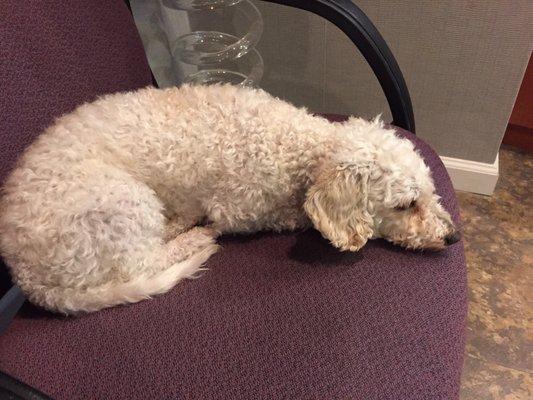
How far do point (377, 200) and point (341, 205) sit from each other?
0.10m

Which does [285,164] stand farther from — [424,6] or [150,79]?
[424,6]

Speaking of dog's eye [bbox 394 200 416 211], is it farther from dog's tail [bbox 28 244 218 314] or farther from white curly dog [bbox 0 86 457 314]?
dog's tail [bbox 28 244 218 314]

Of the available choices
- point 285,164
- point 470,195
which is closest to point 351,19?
point 285,164

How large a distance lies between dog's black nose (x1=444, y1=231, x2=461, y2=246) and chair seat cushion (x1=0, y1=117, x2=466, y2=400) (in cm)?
2

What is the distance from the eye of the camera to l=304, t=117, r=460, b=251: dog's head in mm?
1053

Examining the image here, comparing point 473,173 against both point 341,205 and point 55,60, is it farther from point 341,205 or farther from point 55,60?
point 55,60

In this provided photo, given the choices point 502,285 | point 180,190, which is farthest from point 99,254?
point 502,285

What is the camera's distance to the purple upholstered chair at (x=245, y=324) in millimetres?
906

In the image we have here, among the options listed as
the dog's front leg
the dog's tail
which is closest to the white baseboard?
the dog's front leg

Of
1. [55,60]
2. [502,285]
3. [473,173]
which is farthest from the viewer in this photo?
[473,173]

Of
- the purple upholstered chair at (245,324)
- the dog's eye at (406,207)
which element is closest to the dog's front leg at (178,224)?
the purple upholstered chair at (245,324)

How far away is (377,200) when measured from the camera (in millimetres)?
1092

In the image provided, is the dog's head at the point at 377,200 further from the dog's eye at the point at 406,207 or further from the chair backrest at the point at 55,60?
the chair backrest at the point at 55,60

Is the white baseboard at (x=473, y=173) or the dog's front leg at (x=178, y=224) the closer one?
the dog's front leg at (x=178, y=224)
